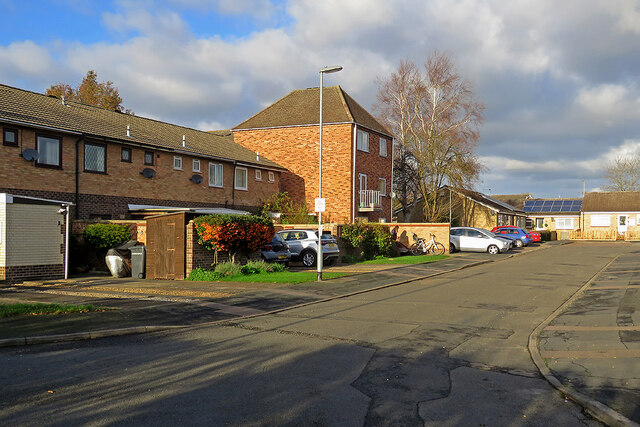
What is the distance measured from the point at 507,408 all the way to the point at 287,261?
1635 centimetres

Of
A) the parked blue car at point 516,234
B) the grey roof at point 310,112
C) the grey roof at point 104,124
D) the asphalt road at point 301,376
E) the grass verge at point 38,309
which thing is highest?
the grey roof at point 310,112

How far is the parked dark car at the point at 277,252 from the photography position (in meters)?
21.0

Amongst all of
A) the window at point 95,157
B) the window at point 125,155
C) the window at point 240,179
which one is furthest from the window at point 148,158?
the window at point 240,179

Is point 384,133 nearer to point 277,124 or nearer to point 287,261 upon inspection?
point 277,124

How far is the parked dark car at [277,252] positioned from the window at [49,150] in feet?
28.7

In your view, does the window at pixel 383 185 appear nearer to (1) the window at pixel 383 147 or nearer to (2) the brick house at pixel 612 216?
(1) the window at pixel 383 147

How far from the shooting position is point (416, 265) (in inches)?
903

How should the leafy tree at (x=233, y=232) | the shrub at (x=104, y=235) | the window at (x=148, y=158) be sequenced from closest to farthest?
1. the leafy tree at (x=233, y=232)
2. the shrub at (x=104, y=235)
3. the window at (x=148, y=158)

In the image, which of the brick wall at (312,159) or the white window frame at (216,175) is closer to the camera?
the white window frame at (216,175)

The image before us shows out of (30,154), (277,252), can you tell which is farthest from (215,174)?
(30,154)

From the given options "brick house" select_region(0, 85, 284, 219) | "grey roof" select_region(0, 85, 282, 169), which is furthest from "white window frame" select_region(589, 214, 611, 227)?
"brick house" select_region(0, 85, 284, 219)

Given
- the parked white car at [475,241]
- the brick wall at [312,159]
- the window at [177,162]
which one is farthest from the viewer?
the brick wall at [312,159]

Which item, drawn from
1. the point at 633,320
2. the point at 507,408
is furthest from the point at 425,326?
the point at 507,408

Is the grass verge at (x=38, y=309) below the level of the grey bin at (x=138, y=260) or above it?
below
